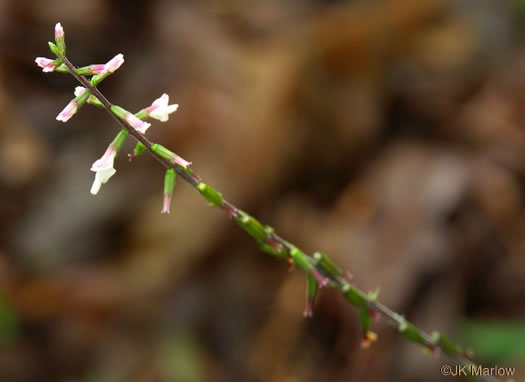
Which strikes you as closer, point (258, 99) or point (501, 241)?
point (501, 241)

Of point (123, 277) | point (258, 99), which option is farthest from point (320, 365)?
point (258, 99)

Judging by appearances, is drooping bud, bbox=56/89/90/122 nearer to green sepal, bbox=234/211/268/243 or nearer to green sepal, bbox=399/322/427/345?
green sepal, bbox=234/211/268/243

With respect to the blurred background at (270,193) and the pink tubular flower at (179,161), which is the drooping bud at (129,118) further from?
the blurred background at (270,193)

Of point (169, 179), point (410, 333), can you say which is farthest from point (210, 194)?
point (410, 333)

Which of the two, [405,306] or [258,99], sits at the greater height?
[258,99]

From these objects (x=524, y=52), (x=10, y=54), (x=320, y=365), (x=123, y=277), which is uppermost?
(x=524, y=52)

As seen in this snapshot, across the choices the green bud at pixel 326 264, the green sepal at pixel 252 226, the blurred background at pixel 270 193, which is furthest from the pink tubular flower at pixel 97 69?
the blurred background at pixel 270 193

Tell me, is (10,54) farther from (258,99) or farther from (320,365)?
(320,365)
